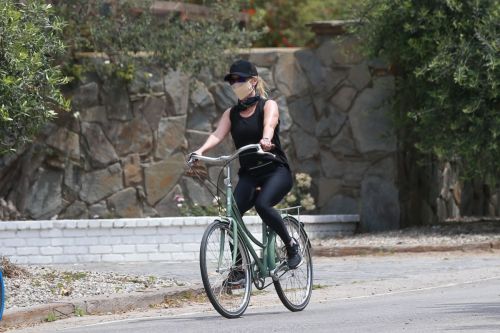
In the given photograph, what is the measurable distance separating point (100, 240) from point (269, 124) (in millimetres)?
5478

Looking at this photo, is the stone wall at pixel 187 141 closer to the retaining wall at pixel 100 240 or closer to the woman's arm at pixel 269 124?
Result: the retaining wall at pixel 100 240

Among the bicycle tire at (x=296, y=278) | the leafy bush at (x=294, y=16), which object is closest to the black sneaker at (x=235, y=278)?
the bicycle tire at (x=296, y=278)

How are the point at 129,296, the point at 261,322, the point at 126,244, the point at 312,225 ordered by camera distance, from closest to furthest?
the point at 261,322 → the point at 129,296 → the point at 126,244 → the point at 312,225

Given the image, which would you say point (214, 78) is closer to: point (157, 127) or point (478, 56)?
point (157, 127)

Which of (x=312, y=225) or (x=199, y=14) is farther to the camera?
(x=199, y=14)

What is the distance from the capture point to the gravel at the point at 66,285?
10.4 meters

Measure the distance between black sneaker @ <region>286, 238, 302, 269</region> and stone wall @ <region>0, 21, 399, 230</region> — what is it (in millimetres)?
7172

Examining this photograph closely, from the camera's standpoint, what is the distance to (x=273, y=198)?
959 centimetres

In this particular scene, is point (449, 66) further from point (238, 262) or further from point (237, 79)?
point (238, 262)

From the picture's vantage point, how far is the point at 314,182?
17.4 metres

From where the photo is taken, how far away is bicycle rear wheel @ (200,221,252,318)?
29.7 ft

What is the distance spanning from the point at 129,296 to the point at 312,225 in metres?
5.96

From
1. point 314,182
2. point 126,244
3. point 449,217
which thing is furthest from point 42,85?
point 449,217

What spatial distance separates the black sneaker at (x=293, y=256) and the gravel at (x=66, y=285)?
174 cm
